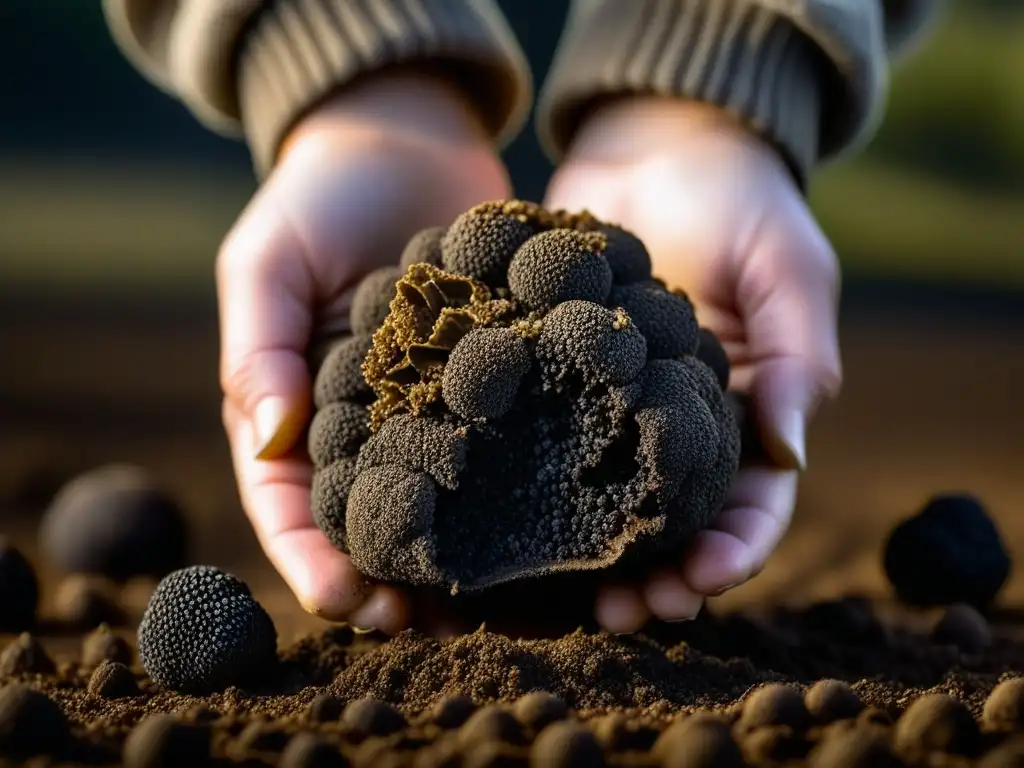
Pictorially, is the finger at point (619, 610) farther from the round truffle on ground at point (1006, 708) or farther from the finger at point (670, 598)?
the round truffle on ground at point (1006, 708)

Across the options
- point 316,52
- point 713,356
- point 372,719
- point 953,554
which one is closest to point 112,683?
point 372,719

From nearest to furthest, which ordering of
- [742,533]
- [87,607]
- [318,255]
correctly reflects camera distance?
[742,533]
[318,255]
[87,607]

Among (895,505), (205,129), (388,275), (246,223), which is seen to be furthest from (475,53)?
(205,129)

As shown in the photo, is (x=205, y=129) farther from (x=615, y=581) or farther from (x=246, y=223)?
(x=615, y=581)

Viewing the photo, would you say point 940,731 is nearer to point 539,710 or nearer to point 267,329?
point 539,710

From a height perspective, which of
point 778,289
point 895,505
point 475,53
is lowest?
point 895,505
